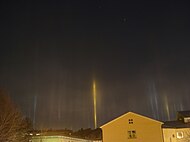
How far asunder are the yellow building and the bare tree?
37.3 feet

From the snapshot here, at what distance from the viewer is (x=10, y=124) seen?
32.8 metres

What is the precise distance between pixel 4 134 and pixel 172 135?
27321 mm

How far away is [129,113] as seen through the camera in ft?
136

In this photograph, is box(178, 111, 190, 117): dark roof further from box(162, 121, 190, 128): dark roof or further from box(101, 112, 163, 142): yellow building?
box(101, 112, 163, 142): yellow building

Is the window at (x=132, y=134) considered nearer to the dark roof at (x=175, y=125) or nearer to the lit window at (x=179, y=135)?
the dark roof at (x=175, y=125)

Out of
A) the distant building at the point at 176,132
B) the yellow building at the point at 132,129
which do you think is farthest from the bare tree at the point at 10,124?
the distant building at the point at 176,132

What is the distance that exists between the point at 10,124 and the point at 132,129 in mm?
16969

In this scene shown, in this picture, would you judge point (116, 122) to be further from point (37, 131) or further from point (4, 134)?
point (4, 134)

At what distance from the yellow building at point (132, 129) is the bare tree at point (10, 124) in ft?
37.3

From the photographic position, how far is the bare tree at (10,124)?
95.8 ft

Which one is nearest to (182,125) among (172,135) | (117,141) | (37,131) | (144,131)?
(172,135)

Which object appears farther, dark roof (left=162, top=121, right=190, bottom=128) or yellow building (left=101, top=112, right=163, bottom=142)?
dark roof (left=162, top=121, right=190, bottom=128)

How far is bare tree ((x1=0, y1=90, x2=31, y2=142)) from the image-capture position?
29200mm

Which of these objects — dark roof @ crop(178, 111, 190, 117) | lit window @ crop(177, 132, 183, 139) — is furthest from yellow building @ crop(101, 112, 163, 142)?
dark roof @ crop(178, 111, 190, 117)
